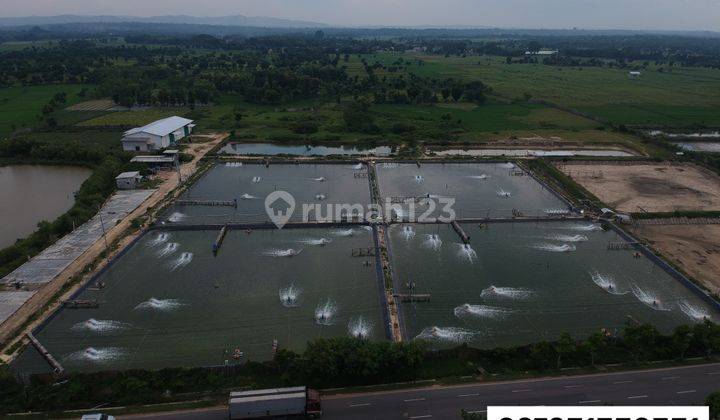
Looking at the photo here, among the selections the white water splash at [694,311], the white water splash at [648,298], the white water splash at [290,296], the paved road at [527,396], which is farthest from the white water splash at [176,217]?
the white water splash at [694,311]

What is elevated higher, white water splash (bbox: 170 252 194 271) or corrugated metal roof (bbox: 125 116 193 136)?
corrugated metal roof (bbox: 125 116 193 136)

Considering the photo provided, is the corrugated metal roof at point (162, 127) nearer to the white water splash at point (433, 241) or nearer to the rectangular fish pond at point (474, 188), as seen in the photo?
the rectangular fish pond at point (474, 188)

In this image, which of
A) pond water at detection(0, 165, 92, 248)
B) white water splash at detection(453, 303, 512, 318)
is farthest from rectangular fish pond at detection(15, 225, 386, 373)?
pond water at detection(0, 165, 92, 248)

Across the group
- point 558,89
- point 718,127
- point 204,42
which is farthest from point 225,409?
point 204,42

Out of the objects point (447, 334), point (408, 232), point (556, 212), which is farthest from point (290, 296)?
point (556, 212)

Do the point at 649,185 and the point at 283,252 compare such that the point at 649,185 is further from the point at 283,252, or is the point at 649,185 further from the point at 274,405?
the point at 274,405

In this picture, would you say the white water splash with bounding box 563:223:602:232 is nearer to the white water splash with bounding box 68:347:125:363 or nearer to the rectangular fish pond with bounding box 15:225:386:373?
the rectangular fish pond with bounding box 15:225:386:373
